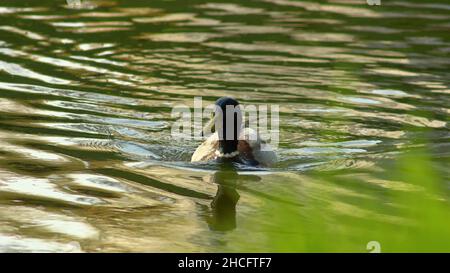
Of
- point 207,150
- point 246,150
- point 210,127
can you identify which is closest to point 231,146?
point 246,150

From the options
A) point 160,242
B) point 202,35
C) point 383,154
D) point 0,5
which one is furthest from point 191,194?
point 0,5

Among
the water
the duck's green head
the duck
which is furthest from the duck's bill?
the water

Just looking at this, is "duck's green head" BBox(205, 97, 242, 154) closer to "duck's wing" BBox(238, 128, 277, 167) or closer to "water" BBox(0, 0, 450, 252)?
"duck's wing" BBox(238, 128, 277, 167)

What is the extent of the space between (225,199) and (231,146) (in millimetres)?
1661

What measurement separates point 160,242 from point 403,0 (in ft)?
43.5

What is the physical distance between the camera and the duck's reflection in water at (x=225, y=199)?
7805 mm

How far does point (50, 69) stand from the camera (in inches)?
559

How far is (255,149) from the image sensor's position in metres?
10.4

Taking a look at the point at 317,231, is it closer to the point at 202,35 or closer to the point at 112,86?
the point at 112,86

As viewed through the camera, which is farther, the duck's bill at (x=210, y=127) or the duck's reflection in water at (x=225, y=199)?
the duck's bill at (x=210, y=127)

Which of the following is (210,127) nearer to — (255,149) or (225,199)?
(255,149)

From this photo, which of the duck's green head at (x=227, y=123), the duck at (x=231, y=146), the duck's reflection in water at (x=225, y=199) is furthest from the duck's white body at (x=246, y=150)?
the duck's reflection in water at (x=225, y=199)

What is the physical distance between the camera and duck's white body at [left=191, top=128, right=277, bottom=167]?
406 inches

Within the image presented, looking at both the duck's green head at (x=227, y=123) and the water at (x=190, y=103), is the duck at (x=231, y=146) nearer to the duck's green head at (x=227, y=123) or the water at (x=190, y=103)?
the duck's green head at (x=227, y=123)
